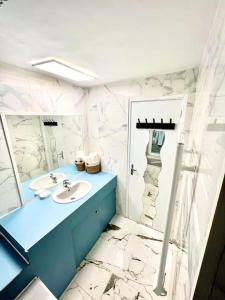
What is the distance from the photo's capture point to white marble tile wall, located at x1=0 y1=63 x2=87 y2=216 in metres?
1.28

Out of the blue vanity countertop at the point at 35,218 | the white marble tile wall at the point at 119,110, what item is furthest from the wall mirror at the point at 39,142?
the white marble tile wall at the point at 119,110

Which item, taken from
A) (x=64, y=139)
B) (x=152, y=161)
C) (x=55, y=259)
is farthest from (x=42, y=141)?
(x=152, y=161)

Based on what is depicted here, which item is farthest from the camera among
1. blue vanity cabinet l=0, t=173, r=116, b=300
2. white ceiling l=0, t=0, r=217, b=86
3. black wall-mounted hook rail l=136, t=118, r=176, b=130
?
black wall-mounted hook rail l=136, t=118, r=176, b=130

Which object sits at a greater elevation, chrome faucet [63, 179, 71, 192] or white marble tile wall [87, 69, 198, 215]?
white marble tile wall [87, 69, 198, 215]

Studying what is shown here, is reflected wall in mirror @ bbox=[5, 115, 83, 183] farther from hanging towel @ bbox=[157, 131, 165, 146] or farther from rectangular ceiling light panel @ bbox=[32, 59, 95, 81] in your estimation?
hanging towel @ bbox=[157, 131, 165, 146]

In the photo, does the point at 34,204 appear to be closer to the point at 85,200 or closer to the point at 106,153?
the point at 85,200

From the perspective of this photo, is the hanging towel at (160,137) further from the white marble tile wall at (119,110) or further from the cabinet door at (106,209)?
the cabinet door at (106,209)

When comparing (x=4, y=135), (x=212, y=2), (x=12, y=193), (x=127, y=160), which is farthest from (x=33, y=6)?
(x=127, y=160)

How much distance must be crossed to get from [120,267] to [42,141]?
180 cm

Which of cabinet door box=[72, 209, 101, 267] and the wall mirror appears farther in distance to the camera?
cabinet door box=[72, 209, 101, 267]

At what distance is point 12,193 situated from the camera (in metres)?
1.41

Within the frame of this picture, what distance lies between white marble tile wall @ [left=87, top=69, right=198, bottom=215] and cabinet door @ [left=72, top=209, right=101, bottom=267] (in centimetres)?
63

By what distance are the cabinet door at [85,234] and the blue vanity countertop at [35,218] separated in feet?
0.88

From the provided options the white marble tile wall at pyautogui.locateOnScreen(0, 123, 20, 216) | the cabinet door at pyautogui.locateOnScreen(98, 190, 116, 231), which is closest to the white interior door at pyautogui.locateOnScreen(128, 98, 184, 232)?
the cabinet door at pyautogui.locateOnScreen(98, 190, 116, 231)
